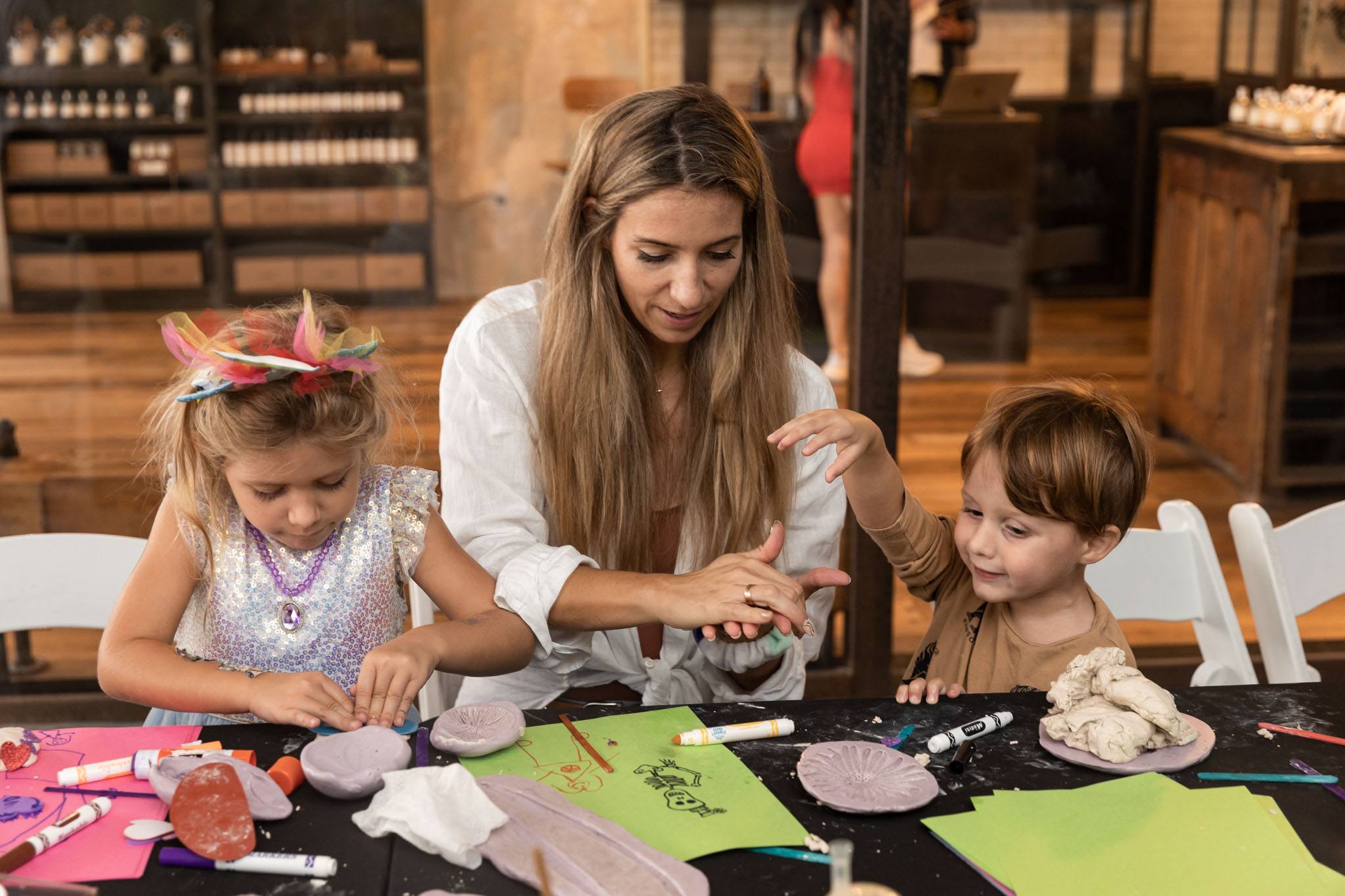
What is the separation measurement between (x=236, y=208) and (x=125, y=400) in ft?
1.61

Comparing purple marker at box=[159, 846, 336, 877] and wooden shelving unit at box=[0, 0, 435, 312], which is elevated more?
wooden shelving unit at box=[0, 0, 435, 312]

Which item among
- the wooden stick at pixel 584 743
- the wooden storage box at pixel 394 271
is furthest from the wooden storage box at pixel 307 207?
the wooden stick at pixel 584 743

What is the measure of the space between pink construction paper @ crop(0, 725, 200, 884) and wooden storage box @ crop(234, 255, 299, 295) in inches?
63.0

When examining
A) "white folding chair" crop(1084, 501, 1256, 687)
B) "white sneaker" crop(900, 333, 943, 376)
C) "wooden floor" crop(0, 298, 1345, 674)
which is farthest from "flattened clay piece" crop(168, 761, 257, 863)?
"white sneaker" crop(900, 333, 943, 376)

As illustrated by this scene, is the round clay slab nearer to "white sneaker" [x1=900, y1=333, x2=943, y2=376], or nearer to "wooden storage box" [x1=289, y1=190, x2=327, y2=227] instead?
"white sneaker" [x1=900, y1=333, x2=943, y2=376]

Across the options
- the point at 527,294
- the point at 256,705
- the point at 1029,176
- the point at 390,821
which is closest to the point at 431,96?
the point at 527,294

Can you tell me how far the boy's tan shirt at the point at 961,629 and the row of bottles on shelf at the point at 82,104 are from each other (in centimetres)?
179

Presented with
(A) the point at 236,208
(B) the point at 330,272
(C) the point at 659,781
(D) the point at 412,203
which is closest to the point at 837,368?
(D) the point at 412,203

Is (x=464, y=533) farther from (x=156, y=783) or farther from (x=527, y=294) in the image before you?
(x=156, y=783)

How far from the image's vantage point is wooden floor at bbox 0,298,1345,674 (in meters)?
2.79

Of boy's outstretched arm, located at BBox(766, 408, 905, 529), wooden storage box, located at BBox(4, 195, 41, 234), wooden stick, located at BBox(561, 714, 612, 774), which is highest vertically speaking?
wooden storage box, located at BBox(4, 195, 41, 234)

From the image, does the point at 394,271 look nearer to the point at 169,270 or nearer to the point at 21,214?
the point at 169,270

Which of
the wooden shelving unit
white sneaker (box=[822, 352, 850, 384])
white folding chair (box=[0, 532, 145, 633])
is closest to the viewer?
white folding chair (box=[0, 532, 145, 633])

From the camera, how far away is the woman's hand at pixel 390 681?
4.33 ft
